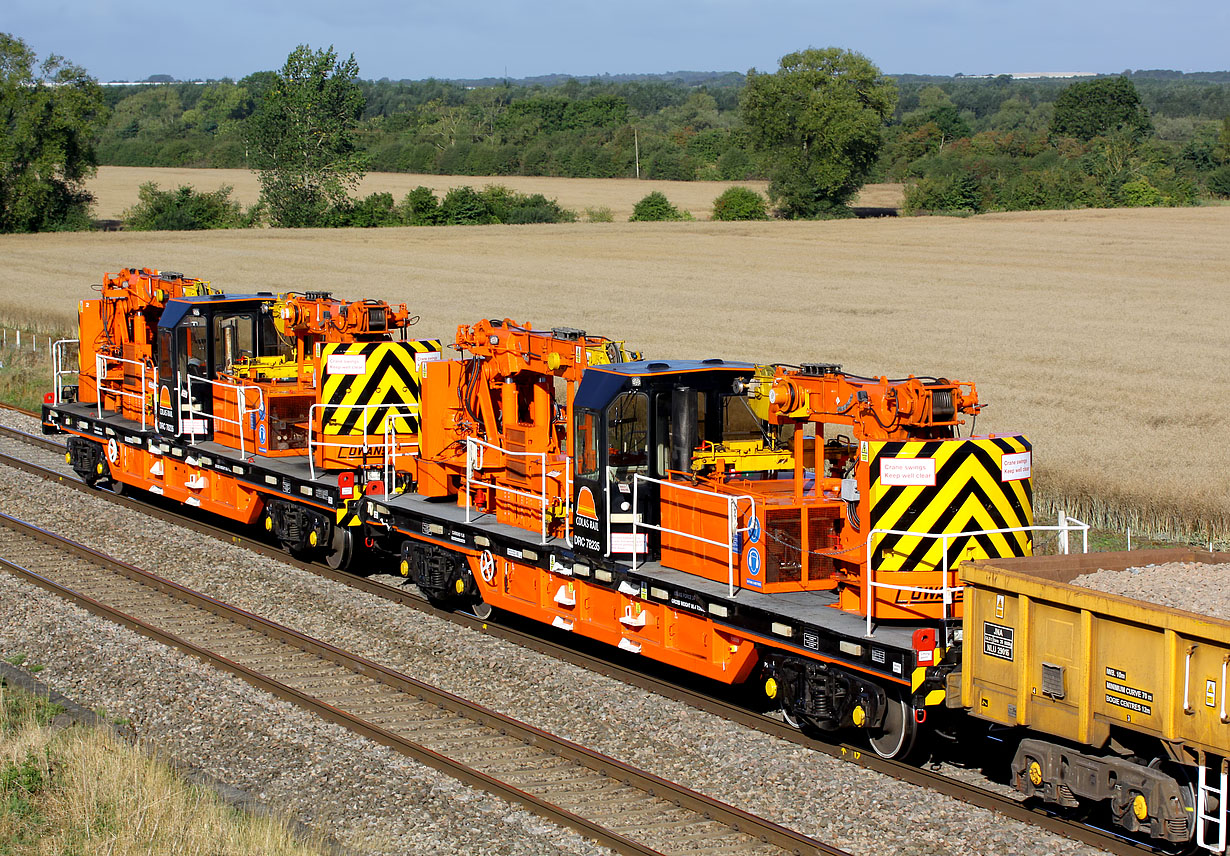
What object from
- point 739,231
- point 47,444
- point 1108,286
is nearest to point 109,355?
point 47,444

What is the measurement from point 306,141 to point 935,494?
7957 cm

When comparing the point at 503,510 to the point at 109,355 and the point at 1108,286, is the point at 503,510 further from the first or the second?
the point at 1108,286

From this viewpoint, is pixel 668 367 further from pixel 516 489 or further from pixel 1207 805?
pixel 1207 805

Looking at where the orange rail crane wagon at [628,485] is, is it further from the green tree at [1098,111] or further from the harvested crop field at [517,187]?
the green tree at [1098,111]

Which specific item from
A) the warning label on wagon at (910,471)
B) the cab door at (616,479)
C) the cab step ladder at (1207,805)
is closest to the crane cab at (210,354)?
the cab door at (616,479)

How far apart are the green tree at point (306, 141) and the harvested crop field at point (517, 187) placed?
12.3 metres

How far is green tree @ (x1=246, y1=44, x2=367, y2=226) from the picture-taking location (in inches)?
3376

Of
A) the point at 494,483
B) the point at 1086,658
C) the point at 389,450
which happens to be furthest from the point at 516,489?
the point at 1086,658

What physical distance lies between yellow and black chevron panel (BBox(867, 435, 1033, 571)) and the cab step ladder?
3.00 m

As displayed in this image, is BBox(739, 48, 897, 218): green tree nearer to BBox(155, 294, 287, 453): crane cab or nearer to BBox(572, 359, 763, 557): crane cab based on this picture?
BBox(155, 294, 287, 453): crane cab

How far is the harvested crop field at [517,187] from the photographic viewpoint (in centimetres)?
9738

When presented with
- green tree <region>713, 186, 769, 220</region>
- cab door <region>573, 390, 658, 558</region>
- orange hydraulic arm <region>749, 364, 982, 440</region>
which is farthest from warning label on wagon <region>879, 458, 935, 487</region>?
green tree <region>713, 186, 769, 220</region>

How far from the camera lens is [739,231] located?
76875 millimetres

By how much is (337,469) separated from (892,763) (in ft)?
33.4
